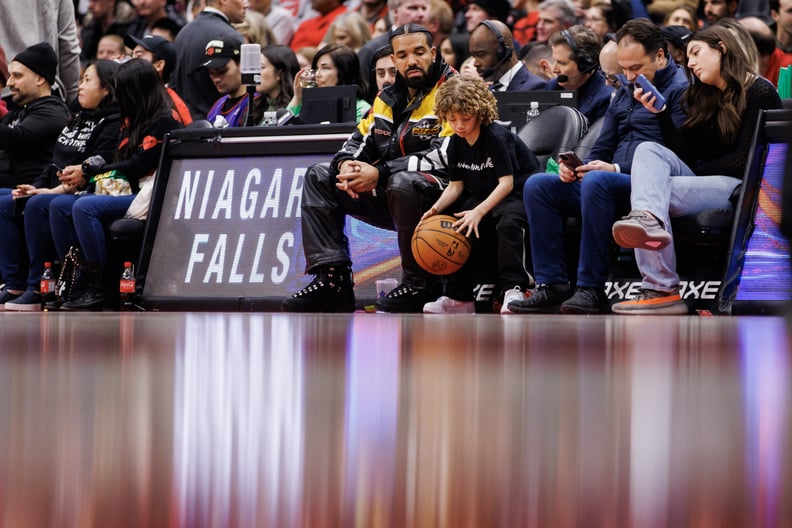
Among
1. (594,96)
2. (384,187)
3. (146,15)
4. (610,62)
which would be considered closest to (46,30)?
(146,15)

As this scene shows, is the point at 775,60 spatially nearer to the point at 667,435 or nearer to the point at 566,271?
the point at 566,271

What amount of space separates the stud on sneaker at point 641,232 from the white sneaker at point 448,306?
1141 mm

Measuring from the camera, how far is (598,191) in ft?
19.8

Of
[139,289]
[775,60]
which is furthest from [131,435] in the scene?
[775,60]

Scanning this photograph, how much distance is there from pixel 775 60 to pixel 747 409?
637 cm

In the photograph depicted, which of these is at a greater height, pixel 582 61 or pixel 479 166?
pixel 582 61

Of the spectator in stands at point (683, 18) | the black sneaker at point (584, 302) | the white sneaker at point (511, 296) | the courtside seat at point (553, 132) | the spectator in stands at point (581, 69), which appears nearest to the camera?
the black sneaker at point (584, 302)

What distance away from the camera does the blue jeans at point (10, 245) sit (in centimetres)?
857

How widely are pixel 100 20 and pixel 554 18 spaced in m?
5.15

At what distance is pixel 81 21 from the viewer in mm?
12820

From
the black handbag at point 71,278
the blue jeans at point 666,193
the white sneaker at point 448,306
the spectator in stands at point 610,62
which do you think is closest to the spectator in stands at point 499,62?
the spectator in stands at point 610,62

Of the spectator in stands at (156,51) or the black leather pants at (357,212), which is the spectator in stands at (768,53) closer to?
the black leather pants at (357,212)

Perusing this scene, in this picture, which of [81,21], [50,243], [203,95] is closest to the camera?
[50,243]

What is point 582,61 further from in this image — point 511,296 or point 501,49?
point 511,296
